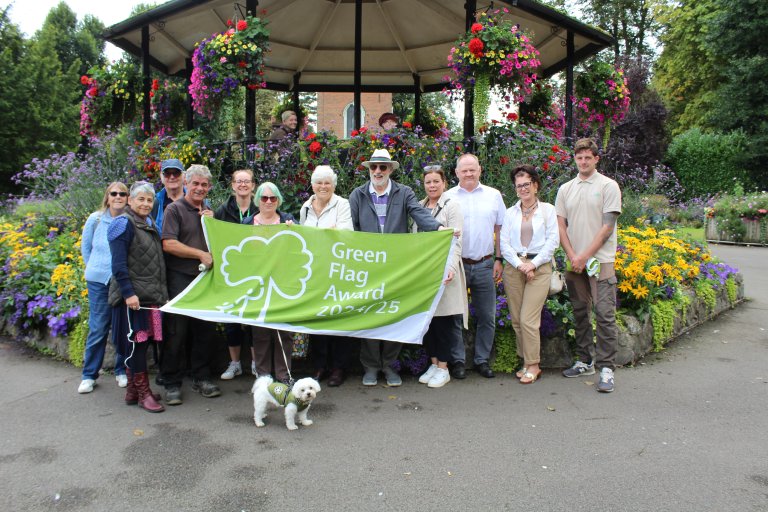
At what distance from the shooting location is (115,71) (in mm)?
10242

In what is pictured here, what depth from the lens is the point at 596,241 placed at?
16.4ft

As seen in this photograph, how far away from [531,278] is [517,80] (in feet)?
13.7

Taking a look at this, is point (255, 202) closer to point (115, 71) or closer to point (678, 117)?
point (115, 71)

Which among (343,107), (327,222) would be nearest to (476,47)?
(327,222)

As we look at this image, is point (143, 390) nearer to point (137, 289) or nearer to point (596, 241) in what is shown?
point (137, 289)

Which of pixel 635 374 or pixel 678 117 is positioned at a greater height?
pixel 678 117

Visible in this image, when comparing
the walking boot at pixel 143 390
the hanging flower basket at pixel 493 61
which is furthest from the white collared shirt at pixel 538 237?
the hanging flower basket at pixel 493 61

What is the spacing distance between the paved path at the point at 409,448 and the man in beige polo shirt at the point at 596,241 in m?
0.41

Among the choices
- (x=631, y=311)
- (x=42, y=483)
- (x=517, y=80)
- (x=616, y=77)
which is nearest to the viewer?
(x=42, y=483)

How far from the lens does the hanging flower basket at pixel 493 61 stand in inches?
313

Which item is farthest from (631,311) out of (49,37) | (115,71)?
(49,37)

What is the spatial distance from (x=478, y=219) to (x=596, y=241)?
108 centimetres

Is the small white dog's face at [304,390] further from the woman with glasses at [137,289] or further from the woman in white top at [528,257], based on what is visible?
the woman in white top at [528,257]

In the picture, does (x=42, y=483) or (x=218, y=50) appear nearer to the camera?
(x=42, y=483)
